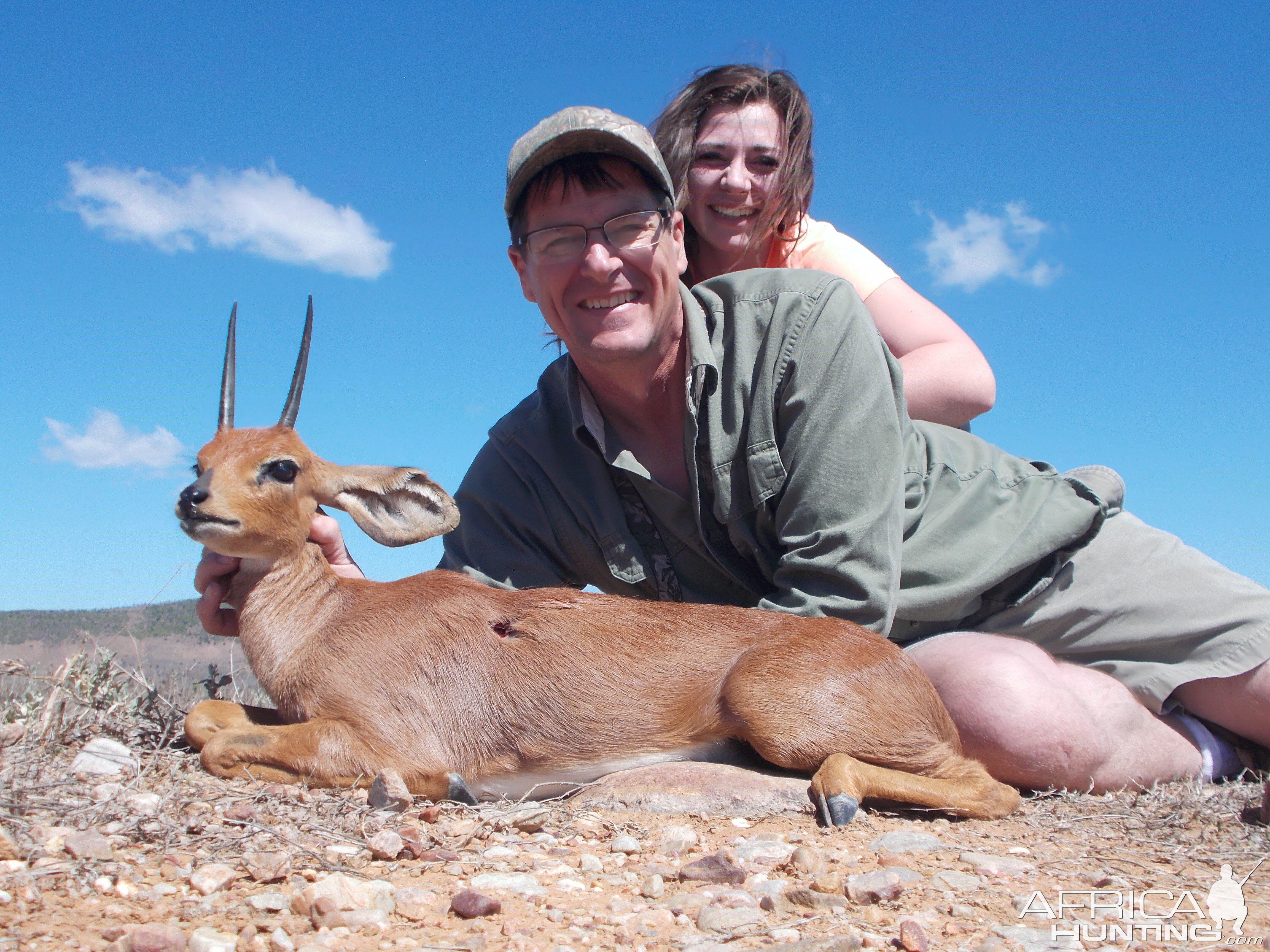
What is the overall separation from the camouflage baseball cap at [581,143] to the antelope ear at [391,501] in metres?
1.54

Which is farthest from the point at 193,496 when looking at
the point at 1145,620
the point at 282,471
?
the point at 1145,620

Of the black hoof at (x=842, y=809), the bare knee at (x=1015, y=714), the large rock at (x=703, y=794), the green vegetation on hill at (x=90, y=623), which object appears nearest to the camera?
the black hoof at (x=842, y=809)

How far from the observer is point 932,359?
5.44 meters

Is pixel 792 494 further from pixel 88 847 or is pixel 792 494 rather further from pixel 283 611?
pixel 88 847

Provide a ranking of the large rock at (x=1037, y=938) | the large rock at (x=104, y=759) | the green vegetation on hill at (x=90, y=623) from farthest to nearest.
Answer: the green vegetation on hill at (x=90, y=623), the large rock at (x=104, y=759), the large rock at (x=1037, y=938)

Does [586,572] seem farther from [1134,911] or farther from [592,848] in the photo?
[1134,911]

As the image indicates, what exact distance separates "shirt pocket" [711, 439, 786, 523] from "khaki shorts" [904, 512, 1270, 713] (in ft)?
3.39

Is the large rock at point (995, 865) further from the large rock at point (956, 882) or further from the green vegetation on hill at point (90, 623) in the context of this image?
the green vegetation on hill at point (90, 623)

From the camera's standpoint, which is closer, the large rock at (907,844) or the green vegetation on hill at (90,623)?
the large rock at (907,844)

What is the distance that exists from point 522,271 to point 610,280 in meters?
0.83

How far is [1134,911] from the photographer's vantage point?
264 centimetres

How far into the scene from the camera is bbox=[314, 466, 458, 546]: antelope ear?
4617mm

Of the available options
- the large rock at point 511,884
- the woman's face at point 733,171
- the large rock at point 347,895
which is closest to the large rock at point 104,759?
the large rock at point 347,895

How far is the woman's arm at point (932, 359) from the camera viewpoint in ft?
17.7
